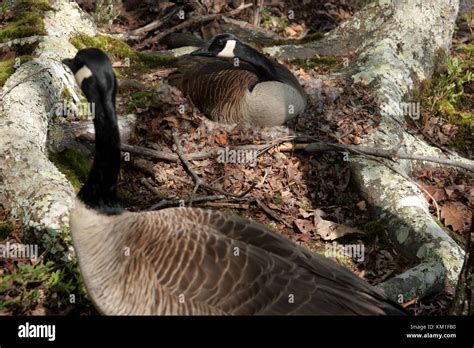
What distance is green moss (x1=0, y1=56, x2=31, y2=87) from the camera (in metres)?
7.67

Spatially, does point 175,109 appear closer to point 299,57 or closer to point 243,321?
point 299,57

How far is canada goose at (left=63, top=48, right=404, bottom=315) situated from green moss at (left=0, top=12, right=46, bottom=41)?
4.80 meters

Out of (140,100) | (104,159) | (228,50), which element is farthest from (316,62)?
(104,159)

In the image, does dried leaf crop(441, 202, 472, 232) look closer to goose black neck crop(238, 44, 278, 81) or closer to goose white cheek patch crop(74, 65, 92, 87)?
goose black neck crop(238, 44, 278, 81)

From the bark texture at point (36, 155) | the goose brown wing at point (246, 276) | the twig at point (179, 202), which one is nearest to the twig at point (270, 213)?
the twig at point (179, 202)

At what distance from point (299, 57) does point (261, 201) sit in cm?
436

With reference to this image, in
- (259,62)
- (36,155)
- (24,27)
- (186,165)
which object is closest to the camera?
(36,155)

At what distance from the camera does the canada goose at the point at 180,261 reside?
414 cm

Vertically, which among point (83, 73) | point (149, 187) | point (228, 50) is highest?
point (83, 73)

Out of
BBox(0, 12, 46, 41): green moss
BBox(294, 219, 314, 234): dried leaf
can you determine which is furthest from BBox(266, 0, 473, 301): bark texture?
BBox(0, 12, 46, 41): green moss

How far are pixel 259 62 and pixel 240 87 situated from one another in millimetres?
463

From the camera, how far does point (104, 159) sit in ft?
14.6

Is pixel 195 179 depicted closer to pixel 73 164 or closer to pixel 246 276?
pixel 73 164

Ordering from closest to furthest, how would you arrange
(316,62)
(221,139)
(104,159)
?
(104,159) < (221,139) < (316,62)
